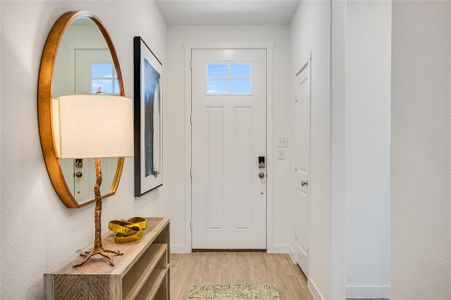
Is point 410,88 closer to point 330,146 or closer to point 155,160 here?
point 330,146

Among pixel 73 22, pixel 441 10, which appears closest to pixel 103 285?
pixel 73 22

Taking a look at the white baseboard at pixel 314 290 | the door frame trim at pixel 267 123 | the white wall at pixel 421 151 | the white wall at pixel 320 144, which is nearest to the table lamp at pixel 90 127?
the white wall at pixel 421 151

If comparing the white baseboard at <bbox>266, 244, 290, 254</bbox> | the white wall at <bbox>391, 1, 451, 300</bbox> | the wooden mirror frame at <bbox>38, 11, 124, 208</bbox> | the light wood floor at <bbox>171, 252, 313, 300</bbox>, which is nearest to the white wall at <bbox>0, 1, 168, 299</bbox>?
the wooden mirror frame at <bbox>38, 11, 124, 208</bbox>

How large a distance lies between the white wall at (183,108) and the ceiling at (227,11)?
12 cm

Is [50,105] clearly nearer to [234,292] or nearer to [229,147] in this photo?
[234,292]

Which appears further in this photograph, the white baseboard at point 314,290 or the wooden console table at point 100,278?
the white baseboard at point 314,290

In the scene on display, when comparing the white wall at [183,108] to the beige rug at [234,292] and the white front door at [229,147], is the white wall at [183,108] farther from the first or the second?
the beige rug at [234,292]

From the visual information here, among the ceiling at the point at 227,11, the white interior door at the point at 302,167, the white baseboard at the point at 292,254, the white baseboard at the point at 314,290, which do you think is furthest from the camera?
the white baseboard at the point at 292,254

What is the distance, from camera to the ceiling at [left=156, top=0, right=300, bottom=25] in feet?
11.8

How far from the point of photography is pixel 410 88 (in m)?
1.43

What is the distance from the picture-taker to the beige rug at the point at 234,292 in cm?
292

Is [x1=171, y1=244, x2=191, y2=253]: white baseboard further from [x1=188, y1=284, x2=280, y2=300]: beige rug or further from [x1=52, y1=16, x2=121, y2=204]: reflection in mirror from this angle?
[x1=52, y1=16, x2=121, y2=204]: reflection in mirror

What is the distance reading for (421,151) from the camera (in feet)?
4.42

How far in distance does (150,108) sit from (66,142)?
6.32 feet
